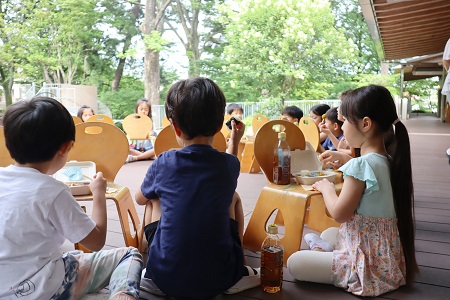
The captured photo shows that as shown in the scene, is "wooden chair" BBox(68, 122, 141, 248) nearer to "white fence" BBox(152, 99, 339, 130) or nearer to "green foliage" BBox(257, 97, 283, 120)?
"white fence" BBox(152, 99, 339, 130)

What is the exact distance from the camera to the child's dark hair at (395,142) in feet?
5.49

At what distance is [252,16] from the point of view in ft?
38.7

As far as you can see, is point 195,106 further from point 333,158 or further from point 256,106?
point 256,106

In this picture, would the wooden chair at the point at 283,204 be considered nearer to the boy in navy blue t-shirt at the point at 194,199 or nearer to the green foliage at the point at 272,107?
the boy in navy blue t-shirt at the point at 194,199

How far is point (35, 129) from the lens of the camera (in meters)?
1.16

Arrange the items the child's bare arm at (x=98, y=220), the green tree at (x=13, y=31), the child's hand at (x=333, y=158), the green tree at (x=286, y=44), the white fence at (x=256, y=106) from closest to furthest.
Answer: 1. the child's bare arm at (x=98, y=220)
2. the child's hand at (x=333, y=158)
3. the green tree at (x=286, y=44)
4. the green tree at (x=13, y=31)
5. the white fence at (x=256, y=106)

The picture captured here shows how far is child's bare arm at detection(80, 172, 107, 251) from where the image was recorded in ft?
4.08

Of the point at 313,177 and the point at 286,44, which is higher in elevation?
the point at 286,44

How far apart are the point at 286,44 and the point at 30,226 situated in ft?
36.3

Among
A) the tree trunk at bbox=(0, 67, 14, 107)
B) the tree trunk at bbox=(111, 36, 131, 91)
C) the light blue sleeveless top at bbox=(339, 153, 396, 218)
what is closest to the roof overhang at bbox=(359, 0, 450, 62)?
the light blue sleeveless top at bbox=(339, 153, 396, 218)

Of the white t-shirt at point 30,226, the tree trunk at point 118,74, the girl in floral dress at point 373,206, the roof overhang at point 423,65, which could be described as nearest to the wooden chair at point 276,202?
the girl in floral dress at point 373,206

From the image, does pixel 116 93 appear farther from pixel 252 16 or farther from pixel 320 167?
pixel 320 167

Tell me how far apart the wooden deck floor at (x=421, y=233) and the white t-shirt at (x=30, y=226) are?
734mm

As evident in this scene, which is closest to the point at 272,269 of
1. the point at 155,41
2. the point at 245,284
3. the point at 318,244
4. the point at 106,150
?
the point at 245,284
